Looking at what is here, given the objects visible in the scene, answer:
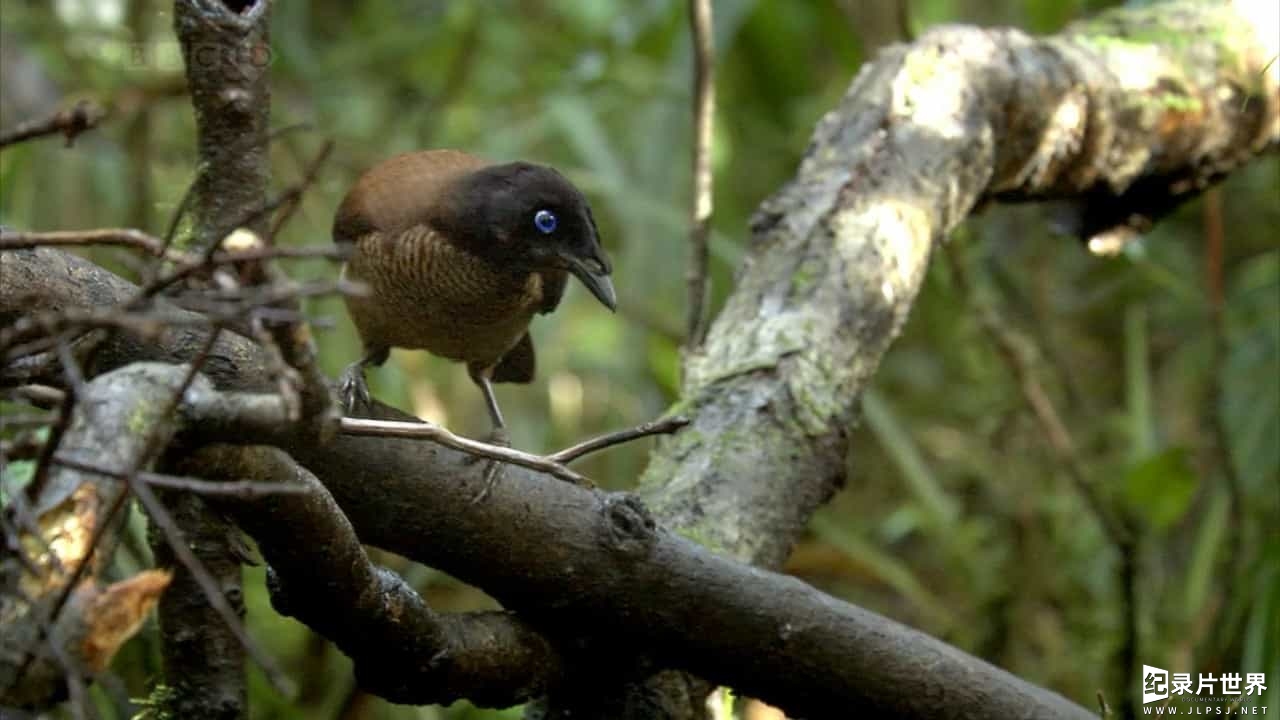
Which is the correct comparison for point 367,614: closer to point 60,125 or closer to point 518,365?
point 60,125

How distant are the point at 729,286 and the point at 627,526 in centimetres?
318

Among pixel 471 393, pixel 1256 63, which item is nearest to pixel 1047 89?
pixel 1256 63

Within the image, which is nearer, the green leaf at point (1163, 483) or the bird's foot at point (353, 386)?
the bird's foot at point (353, 386)

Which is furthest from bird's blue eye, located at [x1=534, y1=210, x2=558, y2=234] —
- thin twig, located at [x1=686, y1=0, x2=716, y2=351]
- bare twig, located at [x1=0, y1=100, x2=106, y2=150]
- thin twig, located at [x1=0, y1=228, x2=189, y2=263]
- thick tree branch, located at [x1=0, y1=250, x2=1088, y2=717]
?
bare twig, located at [x1=0, y1=100, x2=106, y2=150]

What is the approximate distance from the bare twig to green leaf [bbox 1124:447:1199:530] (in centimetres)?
383

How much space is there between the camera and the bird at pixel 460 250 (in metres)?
3.27

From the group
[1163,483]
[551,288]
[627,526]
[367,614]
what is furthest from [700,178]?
[367,614]

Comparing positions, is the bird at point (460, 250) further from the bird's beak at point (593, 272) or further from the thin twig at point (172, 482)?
the thin twig at point (172, 482)

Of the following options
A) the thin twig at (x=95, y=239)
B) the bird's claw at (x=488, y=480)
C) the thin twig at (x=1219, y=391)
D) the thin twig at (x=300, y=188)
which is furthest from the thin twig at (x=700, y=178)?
the thin twig at (x=95, y=239)

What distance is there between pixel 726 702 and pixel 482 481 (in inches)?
Result: 35.2

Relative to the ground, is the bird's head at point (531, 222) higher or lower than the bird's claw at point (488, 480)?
higher

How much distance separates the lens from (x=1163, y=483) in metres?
4.58

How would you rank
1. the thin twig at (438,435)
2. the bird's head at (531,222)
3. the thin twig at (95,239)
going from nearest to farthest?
the thin twig at (95,239) → the thin twig at (438,435) → the bird's head at (531,222)

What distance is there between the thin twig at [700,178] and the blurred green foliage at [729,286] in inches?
36.4
